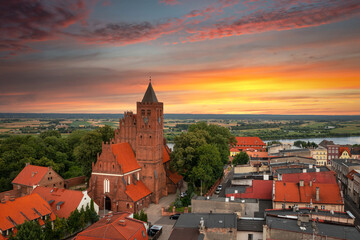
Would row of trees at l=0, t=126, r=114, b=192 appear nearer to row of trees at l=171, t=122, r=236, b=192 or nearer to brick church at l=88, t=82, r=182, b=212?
brick church at l=88, t=82, r=182, b=212

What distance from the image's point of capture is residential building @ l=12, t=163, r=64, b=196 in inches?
2184

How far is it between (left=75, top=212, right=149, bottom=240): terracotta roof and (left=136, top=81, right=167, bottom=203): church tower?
1881 centimetres

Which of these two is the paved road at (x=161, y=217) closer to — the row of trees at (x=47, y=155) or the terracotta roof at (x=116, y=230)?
the terracotta roof at (x=116, y=230)

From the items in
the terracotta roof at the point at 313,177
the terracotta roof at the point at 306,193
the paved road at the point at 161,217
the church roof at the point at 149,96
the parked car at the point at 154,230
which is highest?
the church roof at the point at 149,96

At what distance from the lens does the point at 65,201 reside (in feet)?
143

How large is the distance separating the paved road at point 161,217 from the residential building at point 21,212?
15.0 meters

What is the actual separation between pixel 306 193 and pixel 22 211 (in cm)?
3788

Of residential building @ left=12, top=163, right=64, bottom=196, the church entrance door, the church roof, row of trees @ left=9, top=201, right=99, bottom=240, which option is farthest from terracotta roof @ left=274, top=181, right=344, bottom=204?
residential building @ left=12, top=163, right=64, bottom=196

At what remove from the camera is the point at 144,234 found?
118ft

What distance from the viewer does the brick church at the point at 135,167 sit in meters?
50.8

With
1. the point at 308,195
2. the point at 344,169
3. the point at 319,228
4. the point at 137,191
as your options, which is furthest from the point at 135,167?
the point at 344,169

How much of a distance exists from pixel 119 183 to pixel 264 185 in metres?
24.1

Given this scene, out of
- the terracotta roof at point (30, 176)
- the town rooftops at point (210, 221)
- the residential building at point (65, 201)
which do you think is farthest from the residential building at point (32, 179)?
the town rooftops at point (210, 221)

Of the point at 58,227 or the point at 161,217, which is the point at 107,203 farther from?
the point at 58,227
